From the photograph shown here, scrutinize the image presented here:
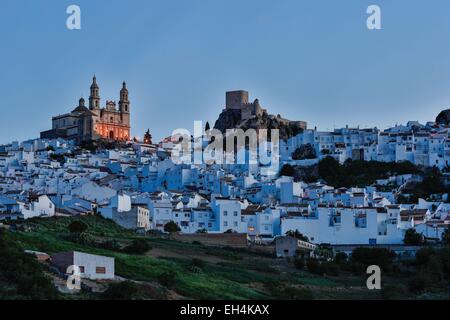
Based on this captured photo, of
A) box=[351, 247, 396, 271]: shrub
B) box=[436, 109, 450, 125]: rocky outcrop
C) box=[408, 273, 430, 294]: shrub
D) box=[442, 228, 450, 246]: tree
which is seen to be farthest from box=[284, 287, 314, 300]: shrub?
box=[436, 109, 450, 125]: rocky outcrop

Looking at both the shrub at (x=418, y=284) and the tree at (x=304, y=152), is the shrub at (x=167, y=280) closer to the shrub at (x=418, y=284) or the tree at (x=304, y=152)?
the shrub at (x=418, y=284)

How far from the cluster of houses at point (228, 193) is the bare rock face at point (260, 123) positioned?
7.58 metres

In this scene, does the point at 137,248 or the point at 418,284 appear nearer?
the point at 418,284

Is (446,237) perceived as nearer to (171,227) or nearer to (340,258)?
(340,258)

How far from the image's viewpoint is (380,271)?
164 feet

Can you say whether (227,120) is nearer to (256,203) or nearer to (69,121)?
(69,121)

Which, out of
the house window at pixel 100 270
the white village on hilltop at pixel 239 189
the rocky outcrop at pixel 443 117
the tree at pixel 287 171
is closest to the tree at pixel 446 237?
the white village on hilltop at pixel 239 189

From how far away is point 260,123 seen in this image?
96875mm

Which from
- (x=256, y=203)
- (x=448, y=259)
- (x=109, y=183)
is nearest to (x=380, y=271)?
(x=448, y=259)

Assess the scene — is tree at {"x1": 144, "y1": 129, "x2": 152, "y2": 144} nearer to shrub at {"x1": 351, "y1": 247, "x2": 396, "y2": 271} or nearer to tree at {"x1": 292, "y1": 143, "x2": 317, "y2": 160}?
tree at {"x1": 292, "y1": 143, "x2": 317, "y2": 160}

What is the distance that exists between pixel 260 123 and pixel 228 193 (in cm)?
2565

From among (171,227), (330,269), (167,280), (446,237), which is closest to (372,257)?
Answer: (330,269)

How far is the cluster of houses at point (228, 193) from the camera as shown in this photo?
196 ft
